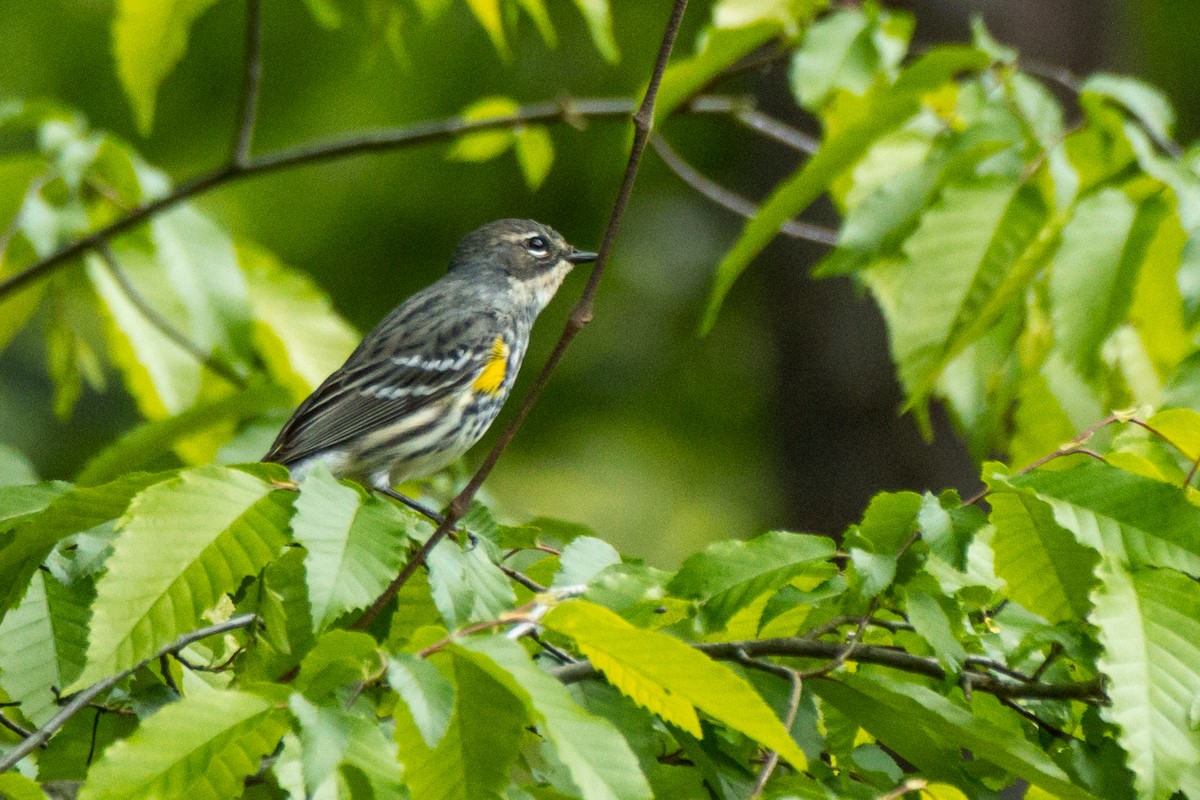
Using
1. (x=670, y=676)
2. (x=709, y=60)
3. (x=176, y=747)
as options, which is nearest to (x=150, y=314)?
(x=709, y=60)

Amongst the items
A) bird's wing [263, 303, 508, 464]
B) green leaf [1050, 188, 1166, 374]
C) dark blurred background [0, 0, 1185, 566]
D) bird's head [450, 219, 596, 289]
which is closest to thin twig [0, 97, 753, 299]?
Answer: bird's head [450, 219, 596, 289]

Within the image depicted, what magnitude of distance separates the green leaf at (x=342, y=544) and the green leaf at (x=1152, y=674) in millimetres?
982

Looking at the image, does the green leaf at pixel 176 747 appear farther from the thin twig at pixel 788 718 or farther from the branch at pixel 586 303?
the thin twig at pixel 788 718

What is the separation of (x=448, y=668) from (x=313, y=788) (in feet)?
0.90

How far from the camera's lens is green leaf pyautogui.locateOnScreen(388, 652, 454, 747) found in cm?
165

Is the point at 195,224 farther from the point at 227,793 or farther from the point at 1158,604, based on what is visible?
the point at 1158,604

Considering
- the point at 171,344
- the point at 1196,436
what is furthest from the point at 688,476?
the point at 1196,436

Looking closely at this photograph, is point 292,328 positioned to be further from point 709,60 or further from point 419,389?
point 709,60

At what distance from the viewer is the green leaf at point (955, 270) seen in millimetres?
3244

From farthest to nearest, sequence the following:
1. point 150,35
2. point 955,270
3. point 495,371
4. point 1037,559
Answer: point 495,371
point 150,35
point 955,270
point 1037,559

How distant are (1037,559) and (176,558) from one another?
1258mm

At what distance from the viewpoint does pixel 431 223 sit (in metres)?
9.30

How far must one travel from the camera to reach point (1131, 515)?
201 centimetres

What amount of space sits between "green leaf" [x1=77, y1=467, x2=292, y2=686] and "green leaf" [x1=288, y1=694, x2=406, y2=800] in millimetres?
271
